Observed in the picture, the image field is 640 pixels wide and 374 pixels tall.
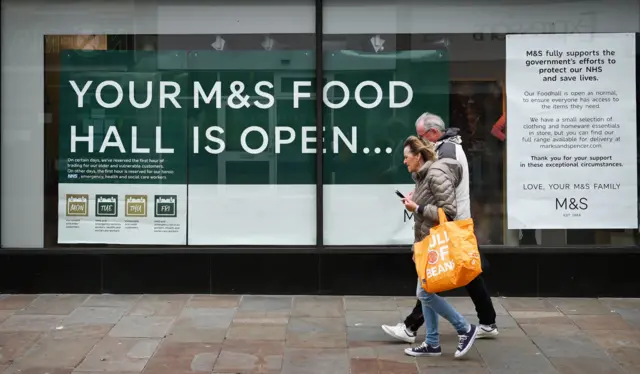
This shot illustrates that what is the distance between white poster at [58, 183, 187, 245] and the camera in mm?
8133

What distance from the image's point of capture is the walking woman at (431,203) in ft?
18.7

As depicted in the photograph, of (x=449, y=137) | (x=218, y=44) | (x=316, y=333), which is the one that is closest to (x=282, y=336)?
(x=316, y=333)

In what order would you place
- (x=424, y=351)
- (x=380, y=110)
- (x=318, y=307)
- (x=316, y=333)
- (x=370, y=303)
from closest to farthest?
1. (x=424, y=351)
2. (x=316, y=333)
3. (x=318, y=307)
4. (x=370, y=303)
5. (x=380, y=110)

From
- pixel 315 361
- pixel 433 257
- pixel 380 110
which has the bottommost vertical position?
pixel 315 361

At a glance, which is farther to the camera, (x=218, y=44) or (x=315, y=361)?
(x=218, y=44)

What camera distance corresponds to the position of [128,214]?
8156mm

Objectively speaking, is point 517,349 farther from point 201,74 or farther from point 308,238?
point 201,74

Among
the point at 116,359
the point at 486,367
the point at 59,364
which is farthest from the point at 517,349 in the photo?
the point at 59,364

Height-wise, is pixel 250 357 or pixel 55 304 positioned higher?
pixel 55 304

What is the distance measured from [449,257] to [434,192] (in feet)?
1.60

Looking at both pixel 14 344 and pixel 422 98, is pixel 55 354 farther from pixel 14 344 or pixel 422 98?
pixel 422 98

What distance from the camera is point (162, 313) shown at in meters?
7.32

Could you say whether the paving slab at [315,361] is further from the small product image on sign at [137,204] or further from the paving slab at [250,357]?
the small product image on sign at [137,204]

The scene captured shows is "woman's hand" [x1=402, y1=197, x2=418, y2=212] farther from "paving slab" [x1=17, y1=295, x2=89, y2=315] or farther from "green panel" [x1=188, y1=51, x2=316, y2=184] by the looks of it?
"paving slab" [x1=17, y1=295, x2=89, y2=315]
